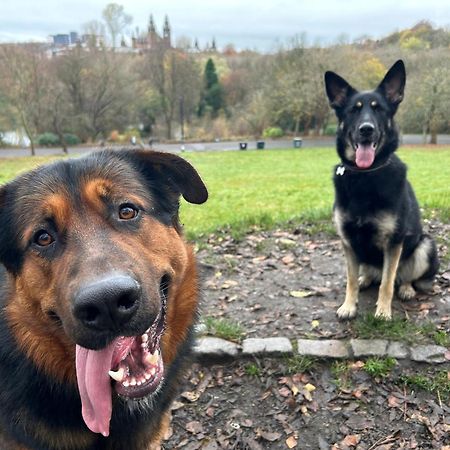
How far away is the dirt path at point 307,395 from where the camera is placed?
3.00 meters

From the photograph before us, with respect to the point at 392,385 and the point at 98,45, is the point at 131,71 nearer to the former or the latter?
the point at 98,45

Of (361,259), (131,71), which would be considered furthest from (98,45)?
(361,259)

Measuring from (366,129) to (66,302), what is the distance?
3375 mm

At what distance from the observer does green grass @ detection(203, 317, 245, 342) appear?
3903mm

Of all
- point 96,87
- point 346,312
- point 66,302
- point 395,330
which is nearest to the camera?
point 66,302

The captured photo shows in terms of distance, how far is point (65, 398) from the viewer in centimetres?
230

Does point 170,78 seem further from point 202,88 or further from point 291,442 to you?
point 291,442

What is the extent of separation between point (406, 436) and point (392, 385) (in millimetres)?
447

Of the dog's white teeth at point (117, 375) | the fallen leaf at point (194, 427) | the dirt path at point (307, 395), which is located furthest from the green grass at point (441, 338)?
the dog's white teeth at point (117, 375)

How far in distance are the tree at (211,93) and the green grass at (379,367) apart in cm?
4693

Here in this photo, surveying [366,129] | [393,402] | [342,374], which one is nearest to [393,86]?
[366,129]

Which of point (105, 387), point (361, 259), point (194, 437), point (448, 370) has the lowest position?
point (194, 437)

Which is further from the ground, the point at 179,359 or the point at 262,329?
the point at 179,359

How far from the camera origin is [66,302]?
186 cm
